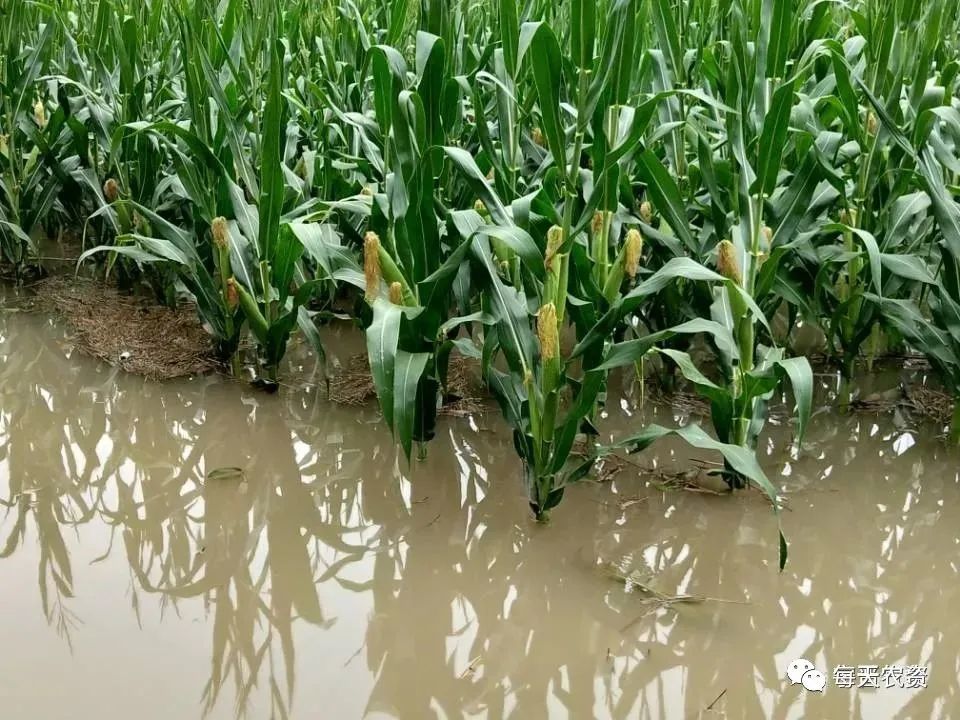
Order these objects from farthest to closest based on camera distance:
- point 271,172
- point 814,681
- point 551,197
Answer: point 271,172 → point 551,197 → point 814,681

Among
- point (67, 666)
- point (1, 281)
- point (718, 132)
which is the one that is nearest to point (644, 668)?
point (67, 666)

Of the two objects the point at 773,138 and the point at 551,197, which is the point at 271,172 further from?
the point at 773,138

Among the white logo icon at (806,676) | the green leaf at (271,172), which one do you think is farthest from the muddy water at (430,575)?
the green leaf at (271,172)

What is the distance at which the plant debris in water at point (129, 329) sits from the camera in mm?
2768

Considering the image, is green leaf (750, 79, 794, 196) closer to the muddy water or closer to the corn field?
the corn field

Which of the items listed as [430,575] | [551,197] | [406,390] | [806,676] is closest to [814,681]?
[806,676]

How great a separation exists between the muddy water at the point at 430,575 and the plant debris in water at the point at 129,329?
0.76ft

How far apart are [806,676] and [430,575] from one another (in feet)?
2.47

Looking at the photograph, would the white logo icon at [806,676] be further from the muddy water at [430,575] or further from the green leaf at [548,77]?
the green leaf at [548,77]

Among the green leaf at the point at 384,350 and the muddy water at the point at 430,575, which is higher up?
the green leaf at the point at 384,350

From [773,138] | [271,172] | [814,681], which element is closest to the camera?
[814,681]

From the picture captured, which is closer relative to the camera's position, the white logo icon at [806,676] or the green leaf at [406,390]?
the white logo icon at [806,676]

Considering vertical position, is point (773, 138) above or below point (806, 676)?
above

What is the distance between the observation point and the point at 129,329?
2986 mm
